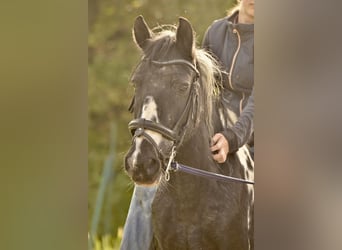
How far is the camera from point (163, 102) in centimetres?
409

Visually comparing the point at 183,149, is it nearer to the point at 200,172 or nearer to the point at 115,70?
the point at 200,172

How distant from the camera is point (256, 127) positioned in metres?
4.22

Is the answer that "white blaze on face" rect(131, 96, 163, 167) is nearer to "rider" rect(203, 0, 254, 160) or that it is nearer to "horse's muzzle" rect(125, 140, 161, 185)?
"horse's muzzle" rect(125, 140, 161, 185)

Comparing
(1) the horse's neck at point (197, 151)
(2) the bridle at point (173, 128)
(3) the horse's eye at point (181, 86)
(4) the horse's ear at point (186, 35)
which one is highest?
(4) the horse's ear at point (186, 35)

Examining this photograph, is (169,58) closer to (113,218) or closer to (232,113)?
(232,113)

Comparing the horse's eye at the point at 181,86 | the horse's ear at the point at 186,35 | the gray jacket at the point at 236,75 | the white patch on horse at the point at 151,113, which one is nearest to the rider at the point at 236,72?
the gray jacket at the point at 236,75

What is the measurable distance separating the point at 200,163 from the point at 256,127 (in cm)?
36

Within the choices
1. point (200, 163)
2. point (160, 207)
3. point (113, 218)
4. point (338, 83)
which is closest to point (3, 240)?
point (113, 218)

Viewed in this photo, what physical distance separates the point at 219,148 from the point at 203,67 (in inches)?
17.4

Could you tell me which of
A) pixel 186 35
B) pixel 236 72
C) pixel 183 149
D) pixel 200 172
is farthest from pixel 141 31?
pixel 200 172

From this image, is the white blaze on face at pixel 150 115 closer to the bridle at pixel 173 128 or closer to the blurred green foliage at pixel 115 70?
the bridle at pixel 173 128

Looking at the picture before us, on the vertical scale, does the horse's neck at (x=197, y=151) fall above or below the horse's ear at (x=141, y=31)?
below

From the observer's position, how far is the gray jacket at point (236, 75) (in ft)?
13.7

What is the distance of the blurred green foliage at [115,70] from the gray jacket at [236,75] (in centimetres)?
11
